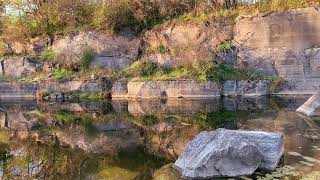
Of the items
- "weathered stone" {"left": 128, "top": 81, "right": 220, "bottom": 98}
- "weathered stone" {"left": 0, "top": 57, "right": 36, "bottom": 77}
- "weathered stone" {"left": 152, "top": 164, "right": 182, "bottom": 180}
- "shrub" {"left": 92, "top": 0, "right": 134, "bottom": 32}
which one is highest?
"shrub" {"left": 92, "top": 0, "right": 134, "bottom": 32}

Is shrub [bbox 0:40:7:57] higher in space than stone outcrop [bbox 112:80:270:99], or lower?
higher

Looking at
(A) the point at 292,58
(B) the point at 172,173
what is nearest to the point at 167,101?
(A) the point at 292,58

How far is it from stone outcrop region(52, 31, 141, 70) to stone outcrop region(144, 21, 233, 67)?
124cm

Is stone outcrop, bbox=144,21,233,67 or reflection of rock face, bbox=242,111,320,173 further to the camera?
stone outcrop, bbox=144,21,233,67

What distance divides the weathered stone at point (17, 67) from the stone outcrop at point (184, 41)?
9863 mm

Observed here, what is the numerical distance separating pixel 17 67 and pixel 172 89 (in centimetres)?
1467

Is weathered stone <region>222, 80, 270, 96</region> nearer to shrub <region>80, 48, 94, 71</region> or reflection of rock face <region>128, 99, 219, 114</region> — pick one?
reflection of rock face <region>128, 99, 219, 114</region>

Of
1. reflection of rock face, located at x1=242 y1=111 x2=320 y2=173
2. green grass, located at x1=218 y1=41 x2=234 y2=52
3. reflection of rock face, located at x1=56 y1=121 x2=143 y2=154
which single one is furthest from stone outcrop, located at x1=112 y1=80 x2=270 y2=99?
reflection of rock face, located at x1=56 y1=121 x2=143 y2=154

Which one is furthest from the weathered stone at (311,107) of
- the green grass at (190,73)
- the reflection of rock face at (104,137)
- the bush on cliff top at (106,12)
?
the bush on cliff top at (106,12)

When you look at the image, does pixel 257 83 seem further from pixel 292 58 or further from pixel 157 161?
pixel 157 161

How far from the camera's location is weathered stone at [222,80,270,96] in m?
27.4

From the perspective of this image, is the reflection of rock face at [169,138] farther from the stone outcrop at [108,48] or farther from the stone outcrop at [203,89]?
the stone outcrop at [108,48]

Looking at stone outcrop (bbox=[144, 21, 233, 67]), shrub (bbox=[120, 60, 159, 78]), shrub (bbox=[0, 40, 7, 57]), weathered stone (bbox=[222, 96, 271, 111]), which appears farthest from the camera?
shrub (bbox=[0, 40, 7, 57])

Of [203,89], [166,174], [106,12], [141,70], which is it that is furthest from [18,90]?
[166,174]
